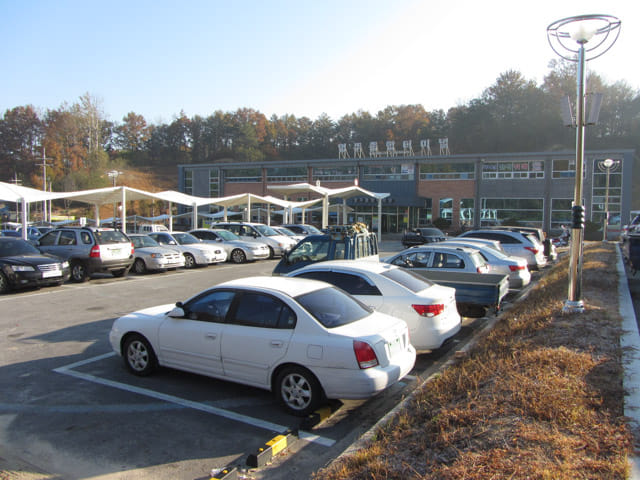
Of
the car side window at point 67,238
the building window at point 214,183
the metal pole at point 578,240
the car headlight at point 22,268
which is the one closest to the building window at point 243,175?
the building window at point 214,183

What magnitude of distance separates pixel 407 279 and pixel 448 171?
1684 inches

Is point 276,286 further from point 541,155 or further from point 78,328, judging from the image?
point 541,155

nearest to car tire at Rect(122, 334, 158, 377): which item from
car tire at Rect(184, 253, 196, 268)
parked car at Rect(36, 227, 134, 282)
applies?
parked car at Rect(36, 227, 134, 282)

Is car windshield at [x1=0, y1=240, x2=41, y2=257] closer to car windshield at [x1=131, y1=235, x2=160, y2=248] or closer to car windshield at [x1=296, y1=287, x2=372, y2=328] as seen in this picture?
car windshield at [x1=131, y1=235, x2=160, y2=248]

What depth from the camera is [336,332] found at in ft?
16.7

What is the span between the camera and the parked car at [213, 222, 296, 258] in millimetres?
23422

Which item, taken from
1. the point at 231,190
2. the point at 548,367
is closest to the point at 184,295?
the point at 548,367

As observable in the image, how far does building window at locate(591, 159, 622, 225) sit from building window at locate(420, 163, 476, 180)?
10.7 meters

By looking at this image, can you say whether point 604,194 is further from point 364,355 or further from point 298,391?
point 298,391

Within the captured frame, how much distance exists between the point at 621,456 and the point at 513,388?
1.24 metres

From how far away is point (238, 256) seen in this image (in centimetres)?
2189

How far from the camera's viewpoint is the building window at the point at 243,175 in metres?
58.0

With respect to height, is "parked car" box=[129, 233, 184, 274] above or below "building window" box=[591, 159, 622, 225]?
below

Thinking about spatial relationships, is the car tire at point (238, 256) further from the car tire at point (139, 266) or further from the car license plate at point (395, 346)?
the car license plate at point (395, 346)
